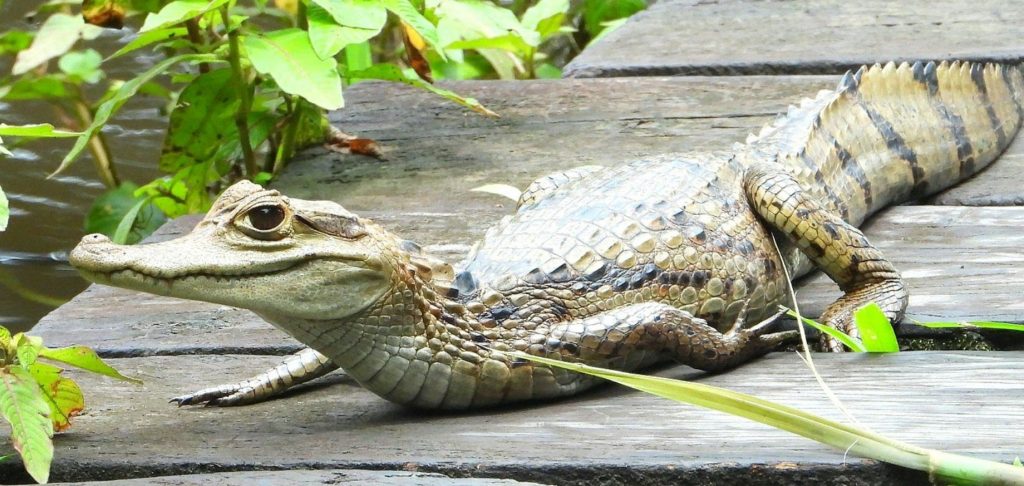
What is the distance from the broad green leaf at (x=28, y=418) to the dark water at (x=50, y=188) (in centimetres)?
265

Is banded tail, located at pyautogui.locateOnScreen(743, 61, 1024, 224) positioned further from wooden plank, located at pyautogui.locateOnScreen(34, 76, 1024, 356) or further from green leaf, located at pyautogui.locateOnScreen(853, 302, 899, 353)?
green leaf, located at pyautogui.locateOnScreen(853, 302, 899, 353)

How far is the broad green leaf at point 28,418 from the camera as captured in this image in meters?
2.05

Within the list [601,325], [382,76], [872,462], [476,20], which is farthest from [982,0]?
[872,462]

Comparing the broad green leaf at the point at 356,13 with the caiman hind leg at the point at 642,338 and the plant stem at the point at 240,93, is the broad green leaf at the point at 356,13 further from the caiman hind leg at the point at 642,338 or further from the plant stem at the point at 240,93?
the caiman hind leg at the point at 642,338

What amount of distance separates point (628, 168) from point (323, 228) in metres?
1.01

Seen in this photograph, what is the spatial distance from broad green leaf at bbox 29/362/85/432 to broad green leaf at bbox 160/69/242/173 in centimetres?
196

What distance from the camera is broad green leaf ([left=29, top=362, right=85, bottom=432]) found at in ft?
7.68

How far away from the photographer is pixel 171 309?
10.5 ft

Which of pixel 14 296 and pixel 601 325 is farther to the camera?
pixel 14 296

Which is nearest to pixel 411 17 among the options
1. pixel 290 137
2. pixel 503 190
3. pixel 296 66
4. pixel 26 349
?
pixel 296 66

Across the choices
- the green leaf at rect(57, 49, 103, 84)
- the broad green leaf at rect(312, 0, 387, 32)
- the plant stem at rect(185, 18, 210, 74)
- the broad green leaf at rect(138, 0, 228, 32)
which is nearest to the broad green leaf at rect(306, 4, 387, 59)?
the broad green leaf at rect(312, 0, 387, 32)

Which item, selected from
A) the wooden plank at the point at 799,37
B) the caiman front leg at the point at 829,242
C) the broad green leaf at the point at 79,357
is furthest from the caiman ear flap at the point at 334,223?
the wooden plank at the point at 799,37

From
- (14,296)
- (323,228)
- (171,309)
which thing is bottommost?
(14,296)

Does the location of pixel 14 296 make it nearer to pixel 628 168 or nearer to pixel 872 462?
pixel 628 168
